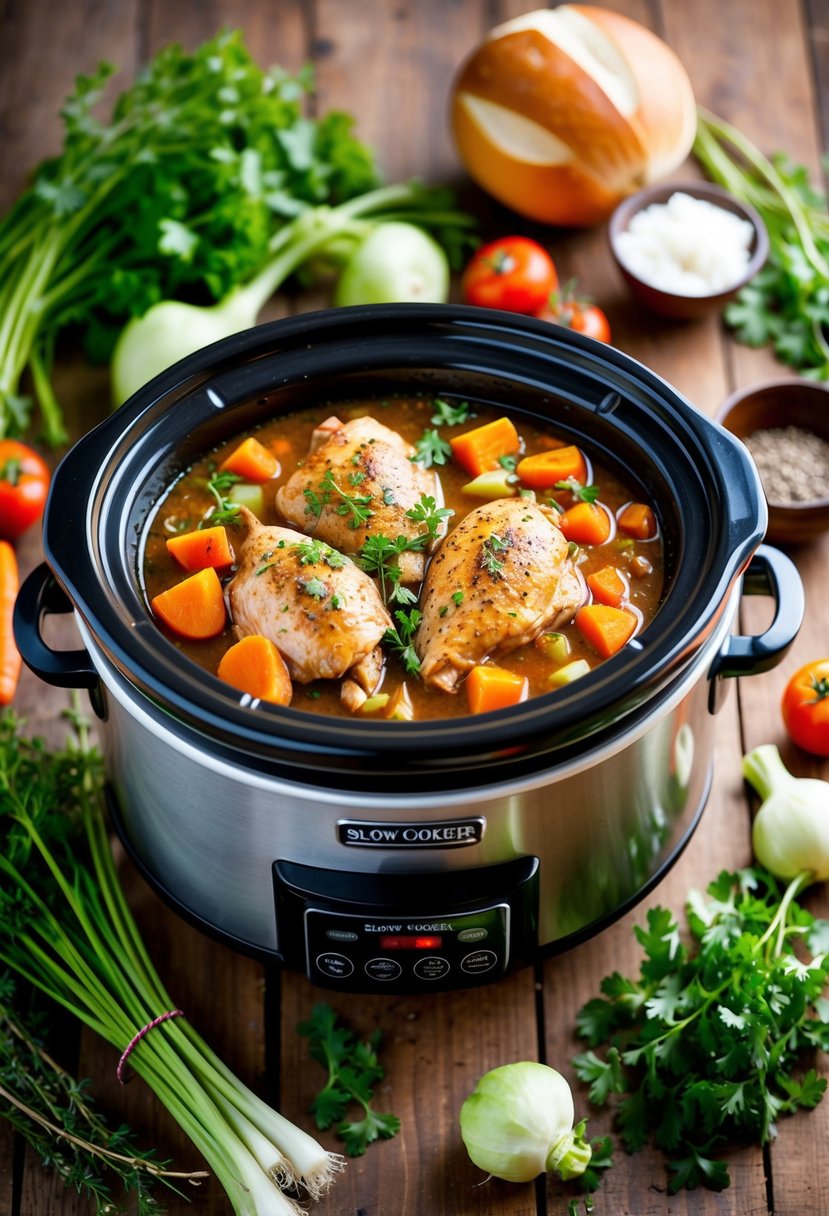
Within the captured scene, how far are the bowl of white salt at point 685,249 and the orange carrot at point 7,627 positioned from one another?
2.14 meters

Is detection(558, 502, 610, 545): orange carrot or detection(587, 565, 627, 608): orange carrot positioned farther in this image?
detection(558, 502, 610, 545): orange carrot

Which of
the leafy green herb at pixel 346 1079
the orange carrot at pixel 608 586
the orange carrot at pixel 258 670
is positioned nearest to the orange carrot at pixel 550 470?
the orange carrot at pixel 608 586

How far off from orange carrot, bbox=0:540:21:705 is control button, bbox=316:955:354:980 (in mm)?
1320

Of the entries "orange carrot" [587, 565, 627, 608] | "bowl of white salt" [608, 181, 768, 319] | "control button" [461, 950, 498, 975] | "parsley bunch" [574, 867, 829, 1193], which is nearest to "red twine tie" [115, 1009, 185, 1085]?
"control button" [461, 950, 498, 975]

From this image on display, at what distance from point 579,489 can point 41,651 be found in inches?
49.2

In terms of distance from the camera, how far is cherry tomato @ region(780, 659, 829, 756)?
3568mm

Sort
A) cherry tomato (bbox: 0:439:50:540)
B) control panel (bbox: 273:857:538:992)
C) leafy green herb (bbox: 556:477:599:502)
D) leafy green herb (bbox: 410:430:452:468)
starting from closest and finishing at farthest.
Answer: control panel (bbox: 273:857:538:992)
leafy green herb (bbox: 556:477:599:502)
leafy green herb (bbox: 410:430:452:468)
cherry tomato (bbox: 0:439:50:540)

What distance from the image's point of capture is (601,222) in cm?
500

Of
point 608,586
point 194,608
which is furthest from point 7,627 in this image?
point 608,586

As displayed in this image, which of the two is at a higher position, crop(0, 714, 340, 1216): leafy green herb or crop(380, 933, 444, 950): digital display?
crop(380, 933, 444, 950): digital display

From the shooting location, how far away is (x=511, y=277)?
14.7 feet

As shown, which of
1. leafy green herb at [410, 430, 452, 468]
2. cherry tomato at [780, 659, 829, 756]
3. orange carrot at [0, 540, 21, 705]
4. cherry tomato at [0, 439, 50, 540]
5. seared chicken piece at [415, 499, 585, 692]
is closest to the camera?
seared chicken piece at [415, 499, 585, 692]

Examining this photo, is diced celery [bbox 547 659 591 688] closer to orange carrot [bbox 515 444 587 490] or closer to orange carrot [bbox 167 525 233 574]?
orange carrot [bbox 515 444 587 490]

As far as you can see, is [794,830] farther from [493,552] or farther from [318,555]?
[318,555]
